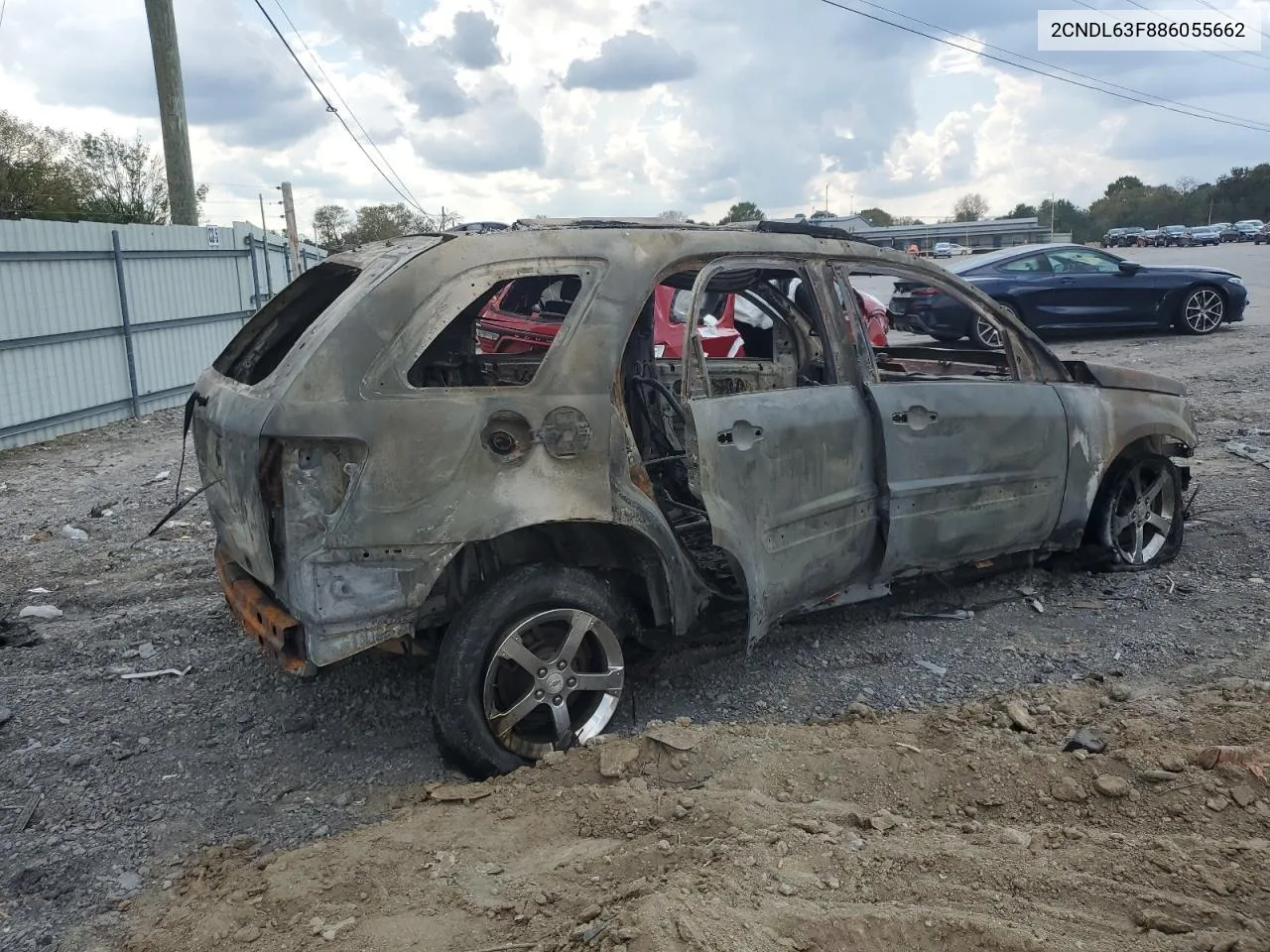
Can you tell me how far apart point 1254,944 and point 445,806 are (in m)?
2.29

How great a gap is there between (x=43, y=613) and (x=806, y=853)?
14.4ft

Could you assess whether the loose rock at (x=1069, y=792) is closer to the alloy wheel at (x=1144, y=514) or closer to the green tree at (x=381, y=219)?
the alloy wheel at (x=1144, y=514)

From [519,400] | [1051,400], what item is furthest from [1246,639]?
[519,400]

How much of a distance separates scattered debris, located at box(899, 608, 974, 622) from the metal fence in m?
9.32

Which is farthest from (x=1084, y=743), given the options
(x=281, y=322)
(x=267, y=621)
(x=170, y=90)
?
(x=170, y=90)

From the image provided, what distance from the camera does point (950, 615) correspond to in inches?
200

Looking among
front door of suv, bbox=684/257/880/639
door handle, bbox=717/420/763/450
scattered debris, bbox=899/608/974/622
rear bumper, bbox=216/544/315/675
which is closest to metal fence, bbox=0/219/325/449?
rear bumper, bbox=216/544/315/675

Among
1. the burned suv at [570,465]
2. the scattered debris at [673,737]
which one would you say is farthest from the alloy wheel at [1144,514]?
the scattered debris at [673,737]

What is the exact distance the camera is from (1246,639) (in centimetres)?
467

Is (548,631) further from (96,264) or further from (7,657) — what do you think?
(96,264)

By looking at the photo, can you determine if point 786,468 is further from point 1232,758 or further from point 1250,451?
point 1250,451

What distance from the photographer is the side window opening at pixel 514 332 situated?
3.71 metres

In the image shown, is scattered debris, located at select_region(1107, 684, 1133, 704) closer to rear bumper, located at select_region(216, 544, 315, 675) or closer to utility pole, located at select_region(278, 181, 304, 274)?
rear bumper, located at select_region(216, 544, 315, 675)

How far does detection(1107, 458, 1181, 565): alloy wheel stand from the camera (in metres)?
5.53
